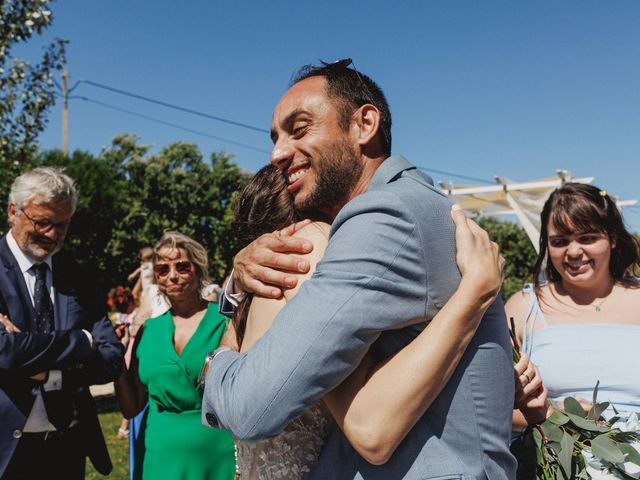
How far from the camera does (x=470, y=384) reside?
4.83ft

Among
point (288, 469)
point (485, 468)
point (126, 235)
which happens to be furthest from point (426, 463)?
point (126, 235)

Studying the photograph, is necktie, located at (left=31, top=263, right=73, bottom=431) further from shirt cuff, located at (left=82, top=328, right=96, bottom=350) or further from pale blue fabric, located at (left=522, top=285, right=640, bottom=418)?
pale blue fabric, located at (left=522, top=285, right=640, bottom=418)

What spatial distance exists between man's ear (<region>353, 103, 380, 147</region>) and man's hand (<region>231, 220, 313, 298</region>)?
1.31ft

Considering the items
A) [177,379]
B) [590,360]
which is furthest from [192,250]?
[590,360]

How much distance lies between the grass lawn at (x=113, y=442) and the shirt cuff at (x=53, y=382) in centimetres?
387

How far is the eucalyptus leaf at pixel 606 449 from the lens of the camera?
82.8 inches

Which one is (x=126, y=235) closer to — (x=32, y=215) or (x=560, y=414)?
(x=32, y=215)

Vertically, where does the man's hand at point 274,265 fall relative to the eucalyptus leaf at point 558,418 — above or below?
above

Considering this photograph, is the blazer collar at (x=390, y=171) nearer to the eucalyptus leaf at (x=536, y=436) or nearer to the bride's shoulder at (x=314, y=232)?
the bride's shoulder at (x=314, y=232)

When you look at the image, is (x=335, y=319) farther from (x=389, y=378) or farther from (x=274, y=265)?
(x=274, y=265)

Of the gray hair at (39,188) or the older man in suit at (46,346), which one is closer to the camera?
the older man in suit at (46,346)

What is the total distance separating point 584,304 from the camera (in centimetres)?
349

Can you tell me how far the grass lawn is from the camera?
281 inches

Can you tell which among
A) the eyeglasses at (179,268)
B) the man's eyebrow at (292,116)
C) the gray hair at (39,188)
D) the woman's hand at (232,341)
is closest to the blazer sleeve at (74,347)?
the gray hair at (39,188)
